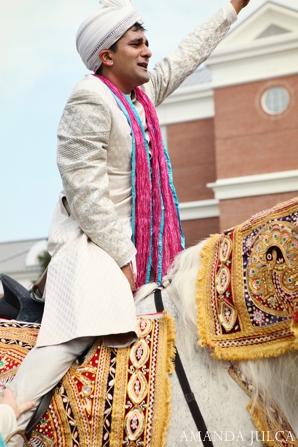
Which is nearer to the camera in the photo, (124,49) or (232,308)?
(232,308)

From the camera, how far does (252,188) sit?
798 inches

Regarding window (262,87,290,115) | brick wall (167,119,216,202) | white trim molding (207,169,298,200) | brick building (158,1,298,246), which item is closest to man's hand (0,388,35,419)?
brick building (158,1,298,246)

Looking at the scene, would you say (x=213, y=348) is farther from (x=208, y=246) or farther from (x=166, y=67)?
(x=166, y=67)

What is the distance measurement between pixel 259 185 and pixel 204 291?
18.3 meters

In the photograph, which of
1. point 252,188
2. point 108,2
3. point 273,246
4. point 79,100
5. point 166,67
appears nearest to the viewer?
point 273,246

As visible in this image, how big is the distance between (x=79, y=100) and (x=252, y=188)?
18.0 m

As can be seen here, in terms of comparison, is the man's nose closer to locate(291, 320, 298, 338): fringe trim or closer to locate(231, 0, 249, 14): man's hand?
locate(231, 0, 249, 14): man's hand

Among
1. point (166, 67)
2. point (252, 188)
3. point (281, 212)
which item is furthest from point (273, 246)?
point (252, 188)

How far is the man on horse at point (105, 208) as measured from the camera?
2.30 metres

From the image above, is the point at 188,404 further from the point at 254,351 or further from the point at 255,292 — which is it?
the point at 255,292

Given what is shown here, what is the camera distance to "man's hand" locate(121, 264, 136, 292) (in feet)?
8.33

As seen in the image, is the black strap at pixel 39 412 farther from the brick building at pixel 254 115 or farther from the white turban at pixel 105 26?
the brick building at pixel 254 115

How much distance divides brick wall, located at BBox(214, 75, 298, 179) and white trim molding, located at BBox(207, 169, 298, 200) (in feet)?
1.58

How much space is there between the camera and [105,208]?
8.20 ft
